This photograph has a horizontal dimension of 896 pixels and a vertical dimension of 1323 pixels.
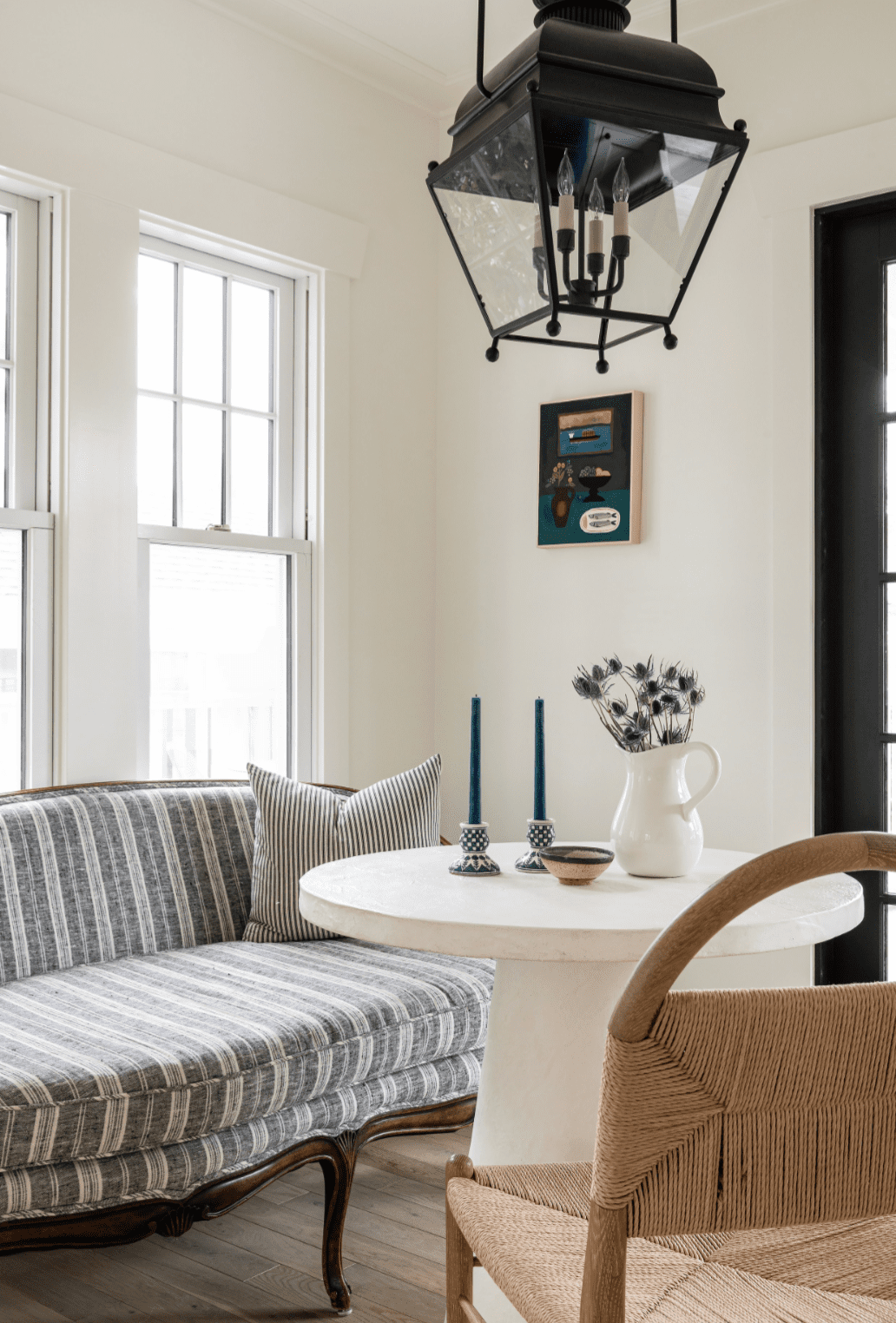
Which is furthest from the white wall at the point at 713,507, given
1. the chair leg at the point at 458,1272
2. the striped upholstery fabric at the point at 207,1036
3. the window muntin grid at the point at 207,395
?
the chair leg at the point at 458,1272

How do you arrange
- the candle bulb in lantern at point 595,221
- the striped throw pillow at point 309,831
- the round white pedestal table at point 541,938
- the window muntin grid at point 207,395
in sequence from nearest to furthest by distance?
the round white pedestal table at point 541,938 → the candle bulb in lantern at point 595,221 → the striped throw pillow at point 309,831 → the window muntin grid at point 207,395

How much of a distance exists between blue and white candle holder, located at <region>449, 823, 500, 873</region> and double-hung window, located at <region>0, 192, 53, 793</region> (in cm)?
132

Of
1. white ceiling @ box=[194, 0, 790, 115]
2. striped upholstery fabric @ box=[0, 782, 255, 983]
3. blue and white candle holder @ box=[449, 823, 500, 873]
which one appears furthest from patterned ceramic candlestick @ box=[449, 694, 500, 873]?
white ceiling @ box=[194, 0, 790, 115]

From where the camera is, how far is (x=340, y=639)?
3.46m

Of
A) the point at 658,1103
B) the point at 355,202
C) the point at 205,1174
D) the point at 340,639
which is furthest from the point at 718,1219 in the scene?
the point at 355,202

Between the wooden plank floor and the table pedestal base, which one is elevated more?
the table pedestal base

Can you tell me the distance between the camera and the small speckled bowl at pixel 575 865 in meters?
1.78

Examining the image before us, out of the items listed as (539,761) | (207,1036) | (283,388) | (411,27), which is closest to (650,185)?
(539,761)

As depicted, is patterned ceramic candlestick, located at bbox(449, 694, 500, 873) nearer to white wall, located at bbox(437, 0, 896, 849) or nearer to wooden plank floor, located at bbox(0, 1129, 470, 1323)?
wooden plank floor, located at bbox(0, 1129, 470, 1323)

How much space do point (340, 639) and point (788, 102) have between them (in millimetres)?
1935

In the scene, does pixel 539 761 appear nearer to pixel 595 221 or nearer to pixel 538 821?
pixel 538 821

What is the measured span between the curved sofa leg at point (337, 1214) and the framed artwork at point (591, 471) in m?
1.88

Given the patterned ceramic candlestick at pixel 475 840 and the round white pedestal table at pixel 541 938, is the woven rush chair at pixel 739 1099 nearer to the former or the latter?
the round white pedestal table at pixel 541 938

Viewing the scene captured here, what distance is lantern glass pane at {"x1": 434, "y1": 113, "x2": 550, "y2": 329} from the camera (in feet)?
5.11
